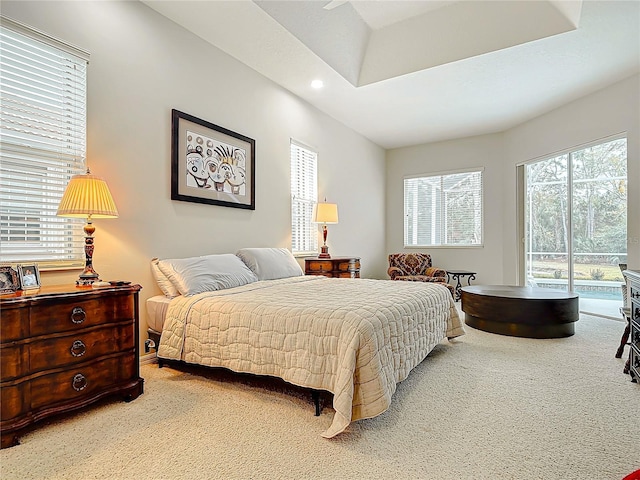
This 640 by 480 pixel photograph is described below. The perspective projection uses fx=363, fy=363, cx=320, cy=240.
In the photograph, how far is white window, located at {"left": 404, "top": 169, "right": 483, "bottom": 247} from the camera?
658 cm

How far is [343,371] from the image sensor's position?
71.6 inches

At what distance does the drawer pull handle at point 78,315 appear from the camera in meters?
1.94

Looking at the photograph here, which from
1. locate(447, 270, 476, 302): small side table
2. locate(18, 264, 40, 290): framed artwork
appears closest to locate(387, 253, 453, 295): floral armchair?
locate(447, 270, 476, 302): small side table

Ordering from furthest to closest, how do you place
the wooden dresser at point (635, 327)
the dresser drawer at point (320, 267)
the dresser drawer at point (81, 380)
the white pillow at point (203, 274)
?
the dresser drawer at point (320, 267), the white pillow at point (203, 274), the wooden dresser at point (635, 327), the dresser drawer at point (81, 380)

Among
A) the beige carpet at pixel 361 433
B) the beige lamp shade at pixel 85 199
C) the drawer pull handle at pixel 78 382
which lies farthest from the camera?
the beige lamp shade at pixel 85 199

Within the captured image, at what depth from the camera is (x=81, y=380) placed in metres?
1.96

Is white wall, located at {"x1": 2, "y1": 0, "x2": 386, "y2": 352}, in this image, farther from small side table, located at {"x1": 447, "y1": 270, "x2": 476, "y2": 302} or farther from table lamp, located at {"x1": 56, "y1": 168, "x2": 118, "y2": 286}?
small side table, located at {"x1": 447, "y1": 270, "x2": 476, "y2": 302}

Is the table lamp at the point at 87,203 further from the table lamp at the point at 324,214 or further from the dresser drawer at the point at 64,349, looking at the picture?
the table lamp at the point at 324,214

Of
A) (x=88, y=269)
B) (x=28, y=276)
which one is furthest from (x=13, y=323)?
(x=88, y=269)

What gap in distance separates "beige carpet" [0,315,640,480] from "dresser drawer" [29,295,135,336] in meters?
0.51

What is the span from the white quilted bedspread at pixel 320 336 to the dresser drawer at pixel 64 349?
0.43 metres

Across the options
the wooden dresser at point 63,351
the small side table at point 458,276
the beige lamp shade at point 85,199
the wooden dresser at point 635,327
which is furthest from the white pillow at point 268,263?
the small side table at point 458,276

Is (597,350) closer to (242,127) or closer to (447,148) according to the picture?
(242,127)

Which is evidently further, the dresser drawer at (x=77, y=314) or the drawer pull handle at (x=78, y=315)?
the drawer pull handle at (x=78, y=315)
